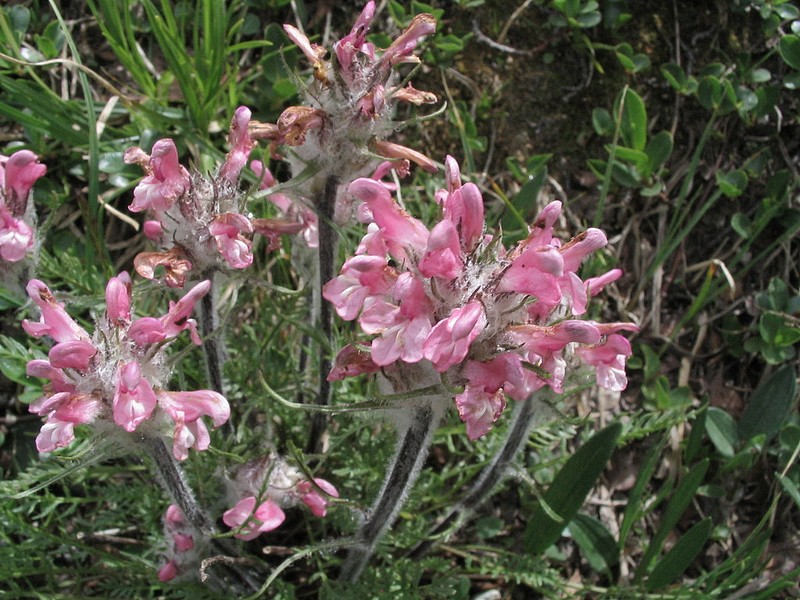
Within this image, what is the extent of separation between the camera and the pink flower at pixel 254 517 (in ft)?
7.74

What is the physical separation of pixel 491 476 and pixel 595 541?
798 millimetres

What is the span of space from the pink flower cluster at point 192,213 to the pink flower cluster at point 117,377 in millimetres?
102

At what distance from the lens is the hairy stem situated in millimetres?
1874

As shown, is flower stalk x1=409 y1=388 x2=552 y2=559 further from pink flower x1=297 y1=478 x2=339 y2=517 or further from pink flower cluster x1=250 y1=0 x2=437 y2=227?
pink flower cluster x1=250 y1=0 x2=437 y2=227

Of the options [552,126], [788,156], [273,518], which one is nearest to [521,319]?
[273,518]

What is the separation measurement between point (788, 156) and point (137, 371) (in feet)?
10.5

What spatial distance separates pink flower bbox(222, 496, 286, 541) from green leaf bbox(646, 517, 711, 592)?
139 cm

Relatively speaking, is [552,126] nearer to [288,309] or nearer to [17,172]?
[288,309]

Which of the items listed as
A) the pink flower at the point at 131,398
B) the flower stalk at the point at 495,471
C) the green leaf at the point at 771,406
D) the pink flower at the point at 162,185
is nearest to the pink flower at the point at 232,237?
the pink flower at the point at 162,185

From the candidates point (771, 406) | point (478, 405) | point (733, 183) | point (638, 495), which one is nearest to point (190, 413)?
point (478, 405)

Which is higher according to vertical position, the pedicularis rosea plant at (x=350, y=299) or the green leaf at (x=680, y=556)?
the pedicularis rosea plant at (x=350, y=299)

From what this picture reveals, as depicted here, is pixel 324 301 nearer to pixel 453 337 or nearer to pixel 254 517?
pixel 254 517

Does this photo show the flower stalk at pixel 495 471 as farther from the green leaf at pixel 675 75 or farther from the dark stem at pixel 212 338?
the green leaf at pixel 675 75

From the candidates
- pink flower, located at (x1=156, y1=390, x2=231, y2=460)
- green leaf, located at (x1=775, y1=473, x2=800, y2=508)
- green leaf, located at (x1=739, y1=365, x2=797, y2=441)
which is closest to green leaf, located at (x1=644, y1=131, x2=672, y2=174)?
green leaf, located at (x1=739, y1=365, x2=797, y2=441)
